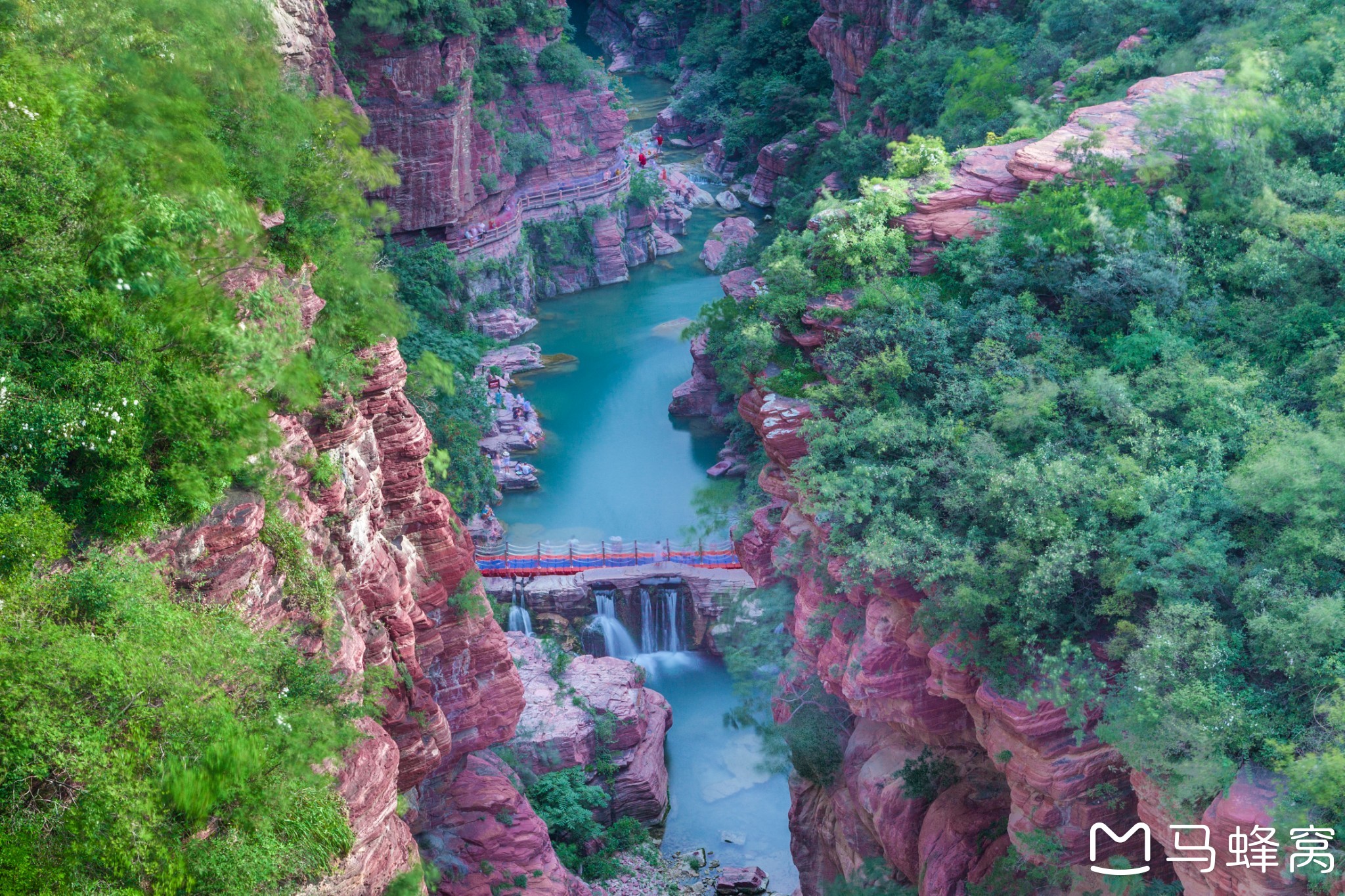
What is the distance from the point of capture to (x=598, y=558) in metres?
30.5

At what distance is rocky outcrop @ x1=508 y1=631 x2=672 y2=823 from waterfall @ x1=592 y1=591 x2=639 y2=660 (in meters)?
3.02

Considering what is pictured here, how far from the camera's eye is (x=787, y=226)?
134 feet

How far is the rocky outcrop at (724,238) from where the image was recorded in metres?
49.0

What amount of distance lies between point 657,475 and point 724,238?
17.2m

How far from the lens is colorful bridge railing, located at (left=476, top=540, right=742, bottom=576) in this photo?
29.9m

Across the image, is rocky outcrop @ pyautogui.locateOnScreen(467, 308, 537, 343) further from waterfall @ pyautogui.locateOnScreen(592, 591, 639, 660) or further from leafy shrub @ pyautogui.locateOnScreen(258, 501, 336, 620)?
leafy shrub @ pyautogui.locateOnScreen(258, 501, 336, 620)

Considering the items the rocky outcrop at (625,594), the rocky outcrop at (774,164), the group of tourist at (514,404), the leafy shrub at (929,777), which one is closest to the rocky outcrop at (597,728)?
the rocky outcrop at (625,594)

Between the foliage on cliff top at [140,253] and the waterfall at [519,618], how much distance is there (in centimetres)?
1642

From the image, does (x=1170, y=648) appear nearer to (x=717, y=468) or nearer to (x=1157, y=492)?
(x=1157, y=492)

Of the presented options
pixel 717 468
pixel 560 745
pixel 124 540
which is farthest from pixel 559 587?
pixel 124 540

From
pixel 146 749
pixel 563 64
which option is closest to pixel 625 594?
pixel 146 749

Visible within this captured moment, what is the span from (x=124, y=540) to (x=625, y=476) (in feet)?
90.0

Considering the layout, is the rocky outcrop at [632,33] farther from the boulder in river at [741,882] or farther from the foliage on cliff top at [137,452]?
the foliage on cliff top at [137,452]

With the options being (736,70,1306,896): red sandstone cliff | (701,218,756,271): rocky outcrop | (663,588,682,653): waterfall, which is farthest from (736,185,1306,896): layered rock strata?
(701,218,756,271): rocky outcrop
